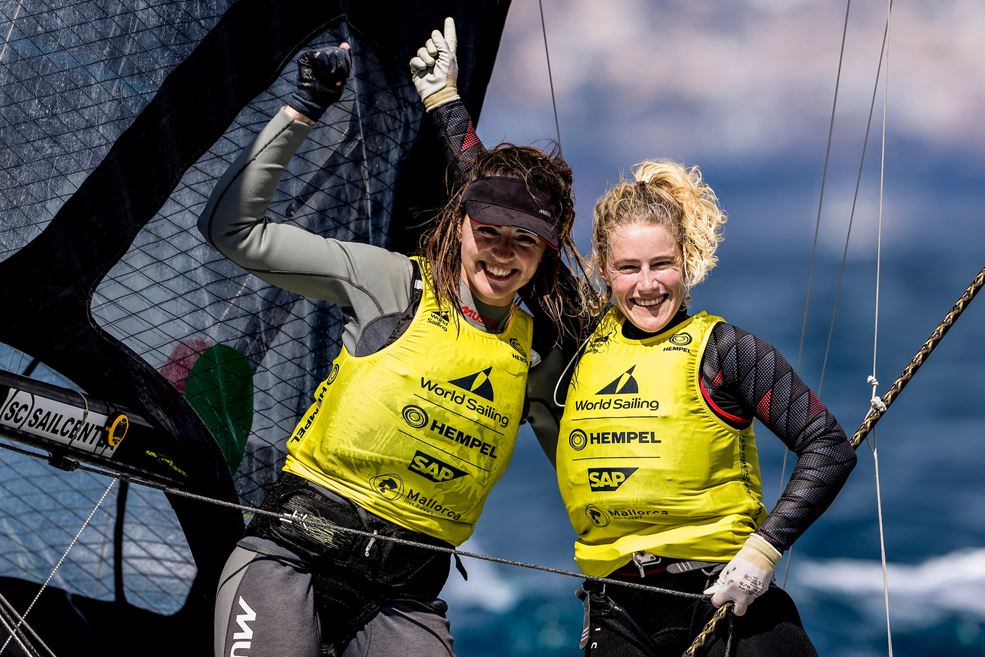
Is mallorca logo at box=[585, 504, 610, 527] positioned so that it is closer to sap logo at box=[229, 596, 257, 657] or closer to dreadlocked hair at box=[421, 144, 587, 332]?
dreadlocked hair at box=[421, 144, 587, 332]

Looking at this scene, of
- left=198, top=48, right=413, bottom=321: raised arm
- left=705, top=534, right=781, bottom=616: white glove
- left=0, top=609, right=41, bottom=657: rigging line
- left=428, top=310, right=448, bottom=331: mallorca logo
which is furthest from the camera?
left=0, top=609, right=41, bottom=657: rigging line

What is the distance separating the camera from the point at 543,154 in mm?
2043

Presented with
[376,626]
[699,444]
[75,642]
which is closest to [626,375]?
[699,444]

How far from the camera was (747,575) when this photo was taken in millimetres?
1644

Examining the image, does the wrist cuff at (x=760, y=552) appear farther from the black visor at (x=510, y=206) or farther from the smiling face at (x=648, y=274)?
the black visor at (x=510, y=206)

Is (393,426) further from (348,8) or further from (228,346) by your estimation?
(348,8)

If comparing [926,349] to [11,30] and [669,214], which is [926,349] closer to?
[669,214]

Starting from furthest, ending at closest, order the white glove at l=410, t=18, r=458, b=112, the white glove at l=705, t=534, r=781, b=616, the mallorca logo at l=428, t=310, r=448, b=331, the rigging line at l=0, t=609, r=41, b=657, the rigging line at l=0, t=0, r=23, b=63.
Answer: the rigging line at l=0, t=0, r=23, b=63 → the white glove at l=410, t=18, r=458, b=112 → the rigging line at l=0, t=609, r=41, b=657 → the mallorca logo at l=428, t=310, r=448, b=331 → the white glove at l=705, t=534, r=781, b=616

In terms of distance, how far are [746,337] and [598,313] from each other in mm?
324

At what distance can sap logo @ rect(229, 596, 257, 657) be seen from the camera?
1696 millimetres

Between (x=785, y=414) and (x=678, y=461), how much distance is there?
0.19m

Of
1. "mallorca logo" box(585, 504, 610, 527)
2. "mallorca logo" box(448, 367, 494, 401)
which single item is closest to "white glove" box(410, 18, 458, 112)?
"mallorca logo" box(448, 367, 494, 401)

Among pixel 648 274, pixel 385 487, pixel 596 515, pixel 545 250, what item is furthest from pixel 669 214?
pixel 385 487

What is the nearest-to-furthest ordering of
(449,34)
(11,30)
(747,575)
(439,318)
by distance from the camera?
1. (747,575)
2. (439,318)
3. (449,34)
4. (11,30)
